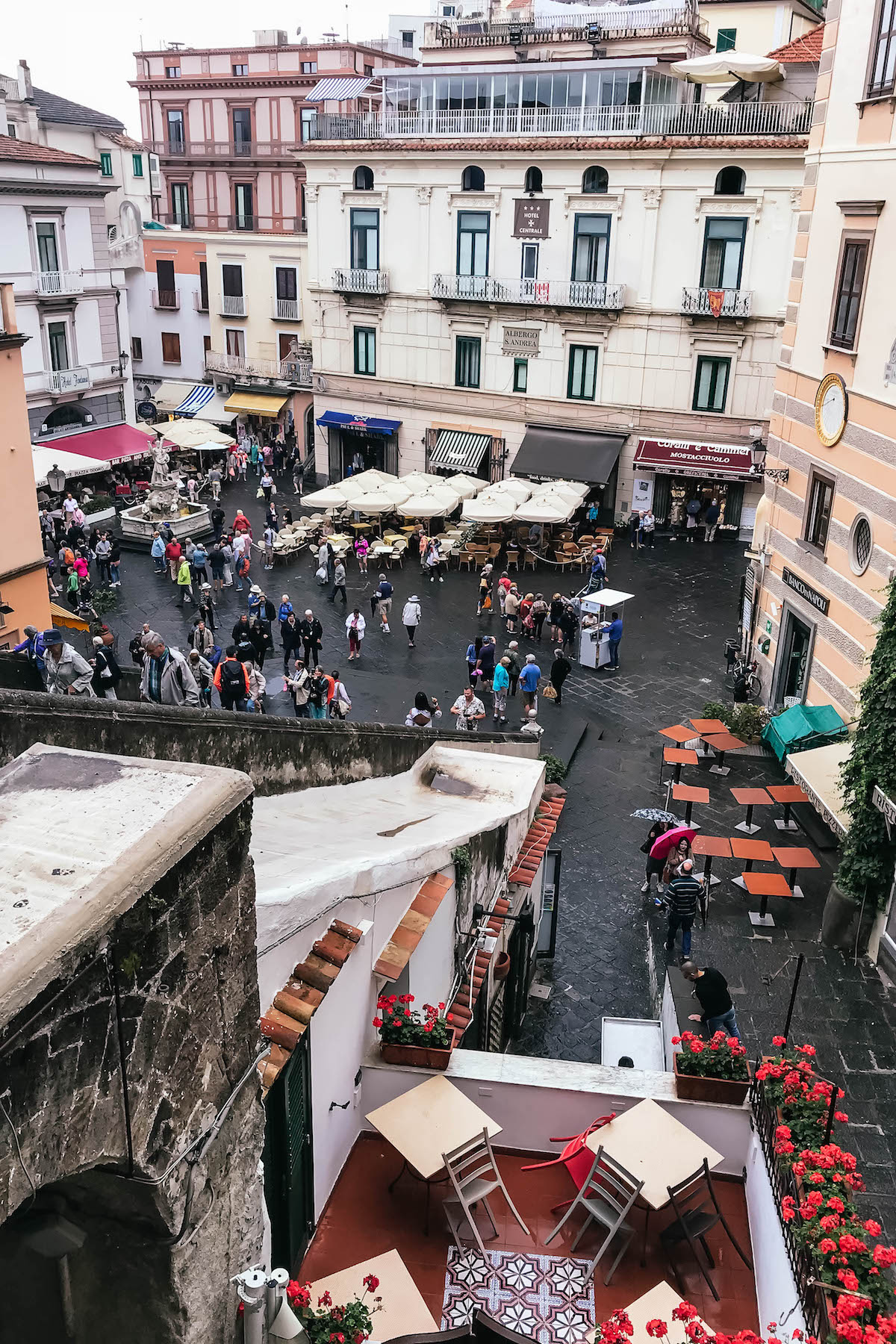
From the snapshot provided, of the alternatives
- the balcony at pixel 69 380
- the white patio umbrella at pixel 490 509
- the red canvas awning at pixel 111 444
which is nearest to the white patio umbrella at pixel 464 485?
the white patio umbrella at pixel 490 509

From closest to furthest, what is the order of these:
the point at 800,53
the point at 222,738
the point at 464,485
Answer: the point at 222,738 < the point at 800,53 < the point at 464,485

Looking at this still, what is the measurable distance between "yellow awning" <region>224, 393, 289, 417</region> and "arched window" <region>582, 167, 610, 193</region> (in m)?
15.3

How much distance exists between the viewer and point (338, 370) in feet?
118

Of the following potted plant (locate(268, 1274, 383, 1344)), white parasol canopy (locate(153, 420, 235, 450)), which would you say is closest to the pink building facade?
white parasol canopy (locate(153, 420, 235, 450))

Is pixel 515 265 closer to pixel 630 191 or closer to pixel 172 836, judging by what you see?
pixel 630 191

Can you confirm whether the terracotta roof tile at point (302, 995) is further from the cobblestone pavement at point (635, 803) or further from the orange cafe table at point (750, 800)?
the orange cafe table at point (750, 800)

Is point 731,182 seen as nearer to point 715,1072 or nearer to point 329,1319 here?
point 715,1072

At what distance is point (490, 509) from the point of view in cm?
2778

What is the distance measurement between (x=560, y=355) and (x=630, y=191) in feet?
15.4

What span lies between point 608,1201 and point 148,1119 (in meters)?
4.55

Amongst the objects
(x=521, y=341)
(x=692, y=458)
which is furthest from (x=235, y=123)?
(x=692, y=458)

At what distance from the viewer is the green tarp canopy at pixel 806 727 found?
15.5m

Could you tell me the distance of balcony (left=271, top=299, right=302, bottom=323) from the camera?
40.7m

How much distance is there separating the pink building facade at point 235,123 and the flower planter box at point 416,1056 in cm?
3961
